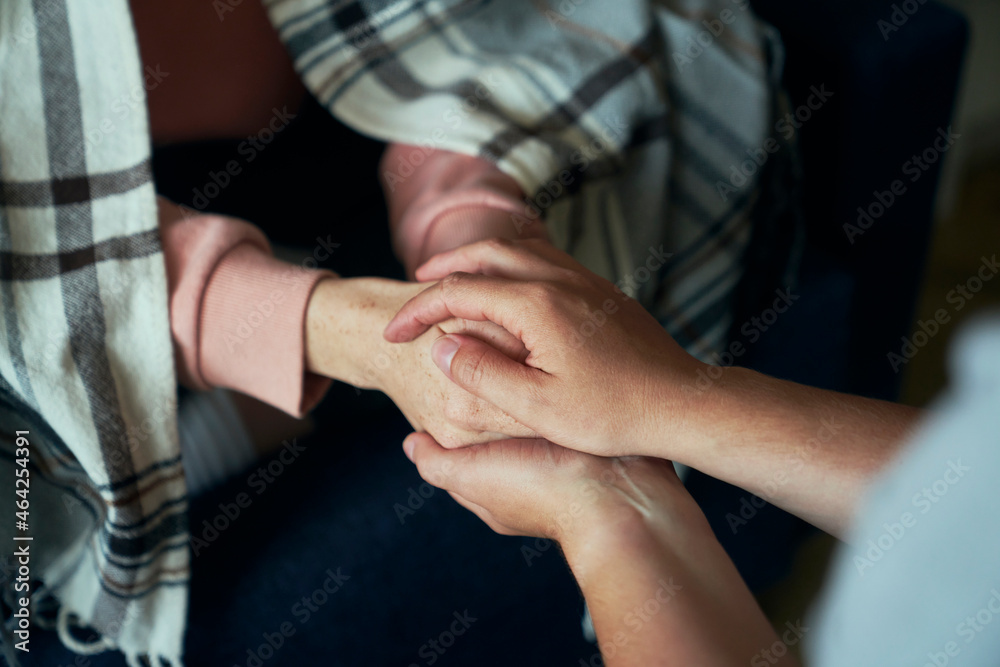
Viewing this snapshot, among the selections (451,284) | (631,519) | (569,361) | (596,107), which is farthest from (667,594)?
(596,107)

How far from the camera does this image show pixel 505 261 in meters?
0.57

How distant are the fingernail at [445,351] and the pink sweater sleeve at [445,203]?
14 centimetres

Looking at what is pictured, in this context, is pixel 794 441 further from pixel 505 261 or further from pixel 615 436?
pixel 505 261

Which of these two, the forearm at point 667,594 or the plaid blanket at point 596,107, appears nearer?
the forearm at point 667,594

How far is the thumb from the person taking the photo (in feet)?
1.69

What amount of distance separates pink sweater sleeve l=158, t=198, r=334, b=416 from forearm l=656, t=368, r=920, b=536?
32 cm

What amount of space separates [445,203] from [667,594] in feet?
1.33

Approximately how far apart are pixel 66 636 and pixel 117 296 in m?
0.29

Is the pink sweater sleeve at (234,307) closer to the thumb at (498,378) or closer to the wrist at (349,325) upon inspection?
the wrist at (349,325)

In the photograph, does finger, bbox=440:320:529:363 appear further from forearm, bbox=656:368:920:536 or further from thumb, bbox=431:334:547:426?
forearm, bbox=656:368:920:536

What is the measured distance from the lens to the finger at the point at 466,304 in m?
0.53

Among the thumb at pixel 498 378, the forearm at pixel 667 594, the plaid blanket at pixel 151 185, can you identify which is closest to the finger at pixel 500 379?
the thumb at pixel 498 378

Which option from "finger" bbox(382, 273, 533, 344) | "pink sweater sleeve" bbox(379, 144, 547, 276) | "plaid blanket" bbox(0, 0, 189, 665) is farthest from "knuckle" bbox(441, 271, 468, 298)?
"plaid blanket" bbox(0, 0, 189, 665)

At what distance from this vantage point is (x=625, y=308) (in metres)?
0.55
